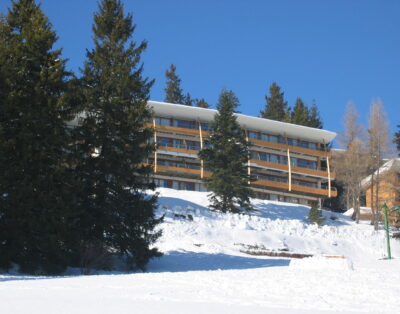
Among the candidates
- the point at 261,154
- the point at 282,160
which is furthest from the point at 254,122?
the point at 282,160

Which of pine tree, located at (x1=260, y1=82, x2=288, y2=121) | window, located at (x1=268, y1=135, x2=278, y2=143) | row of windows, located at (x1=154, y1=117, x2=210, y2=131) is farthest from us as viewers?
pine tree, located at (x1=260, y1=82, x2=288, y2=121)

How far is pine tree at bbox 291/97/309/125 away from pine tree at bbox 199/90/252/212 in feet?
90.6

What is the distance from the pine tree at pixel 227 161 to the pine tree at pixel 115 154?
19.9 m

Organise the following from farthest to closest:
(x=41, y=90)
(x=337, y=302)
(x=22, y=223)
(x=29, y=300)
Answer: (x=41, y=90) < (x=22, y=223) < (x=337, y=302) < (x=29, y=300)

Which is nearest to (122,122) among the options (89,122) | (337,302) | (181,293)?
(89,122)

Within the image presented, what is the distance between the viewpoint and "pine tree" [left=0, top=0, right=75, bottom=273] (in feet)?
59.0

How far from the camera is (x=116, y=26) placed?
26016mm

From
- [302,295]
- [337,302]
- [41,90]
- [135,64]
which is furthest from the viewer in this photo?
[135,64]

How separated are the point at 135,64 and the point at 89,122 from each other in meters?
4.19

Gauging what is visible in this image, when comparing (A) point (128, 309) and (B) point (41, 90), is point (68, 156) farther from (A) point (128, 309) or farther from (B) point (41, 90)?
(A) point (128, 309)

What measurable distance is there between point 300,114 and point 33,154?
205 ft

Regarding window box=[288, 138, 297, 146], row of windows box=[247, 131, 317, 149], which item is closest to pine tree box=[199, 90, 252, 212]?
row of windows box=[247, 131, 317, 149]

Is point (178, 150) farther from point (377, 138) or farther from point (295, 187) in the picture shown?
point (377, 138)

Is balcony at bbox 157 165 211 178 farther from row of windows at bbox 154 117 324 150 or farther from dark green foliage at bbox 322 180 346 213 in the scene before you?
dark green foliage at bbox 322 180 346 213
